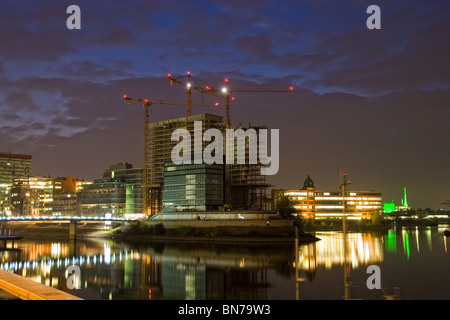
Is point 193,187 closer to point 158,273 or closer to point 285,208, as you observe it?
point 285,208

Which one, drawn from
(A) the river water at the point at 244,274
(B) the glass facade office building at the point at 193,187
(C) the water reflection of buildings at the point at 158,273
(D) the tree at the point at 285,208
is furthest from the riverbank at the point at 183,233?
(C) the water reflection of buildings at the point at 158,273

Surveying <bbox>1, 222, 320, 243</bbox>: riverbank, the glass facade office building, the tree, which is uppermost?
the glass facade office building

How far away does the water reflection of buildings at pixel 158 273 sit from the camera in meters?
52.3

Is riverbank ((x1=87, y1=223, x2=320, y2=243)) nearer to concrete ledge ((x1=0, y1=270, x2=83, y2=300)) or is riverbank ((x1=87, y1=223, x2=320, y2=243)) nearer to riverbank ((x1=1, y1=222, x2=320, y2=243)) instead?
riverbank ((x1=1, y1=222, x2=320, y2=243))

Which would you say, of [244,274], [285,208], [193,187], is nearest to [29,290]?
[244,274]

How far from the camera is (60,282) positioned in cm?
6025

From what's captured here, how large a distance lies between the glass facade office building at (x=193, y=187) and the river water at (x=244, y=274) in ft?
220

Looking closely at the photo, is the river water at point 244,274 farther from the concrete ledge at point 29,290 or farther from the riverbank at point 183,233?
the riverbank at point 183,233

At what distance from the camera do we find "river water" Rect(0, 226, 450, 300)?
50812 mm

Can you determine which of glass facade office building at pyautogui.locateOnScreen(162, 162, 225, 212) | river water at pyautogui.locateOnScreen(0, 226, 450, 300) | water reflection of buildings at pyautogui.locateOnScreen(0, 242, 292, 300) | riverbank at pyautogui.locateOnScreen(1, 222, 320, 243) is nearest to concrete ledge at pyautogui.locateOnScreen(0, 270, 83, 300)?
river water at pyautogui.locateOnScreen(0, 226, 450, 300)
